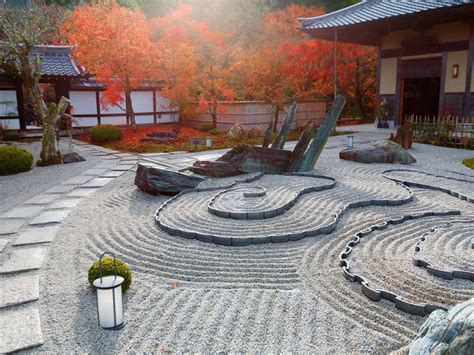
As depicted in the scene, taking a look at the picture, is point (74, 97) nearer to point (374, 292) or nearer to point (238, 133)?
point (238, 133)

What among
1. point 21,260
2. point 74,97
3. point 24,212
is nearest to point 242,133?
point 74,97

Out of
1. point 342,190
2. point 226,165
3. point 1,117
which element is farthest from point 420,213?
point 1,117

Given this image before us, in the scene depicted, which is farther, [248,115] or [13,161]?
[248,115]

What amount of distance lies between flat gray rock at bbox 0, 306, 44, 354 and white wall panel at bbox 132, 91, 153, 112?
1755 centimetres

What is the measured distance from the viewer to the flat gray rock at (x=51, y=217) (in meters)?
6.16

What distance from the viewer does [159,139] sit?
15227 mm

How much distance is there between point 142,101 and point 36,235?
15770mm

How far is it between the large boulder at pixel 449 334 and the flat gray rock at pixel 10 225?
17.3 feet

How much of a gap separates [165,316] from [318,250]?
7.04 ft

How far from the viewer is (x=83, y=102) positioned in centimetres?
1909

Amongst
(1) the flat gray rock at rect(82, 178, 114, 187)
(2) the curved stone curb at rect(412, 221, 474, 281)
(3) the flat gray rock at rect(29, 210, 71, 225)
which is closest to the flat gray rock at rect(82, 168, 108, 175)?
(1) the flat gray rock at rect(82, 178, 114, 187)

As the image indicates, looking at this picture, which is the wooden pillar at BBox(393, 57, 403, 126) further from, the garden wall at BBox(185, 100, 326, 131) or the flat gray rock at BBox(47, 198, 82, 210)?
the flat gray rock at BBox(47, 198, 82, 210)

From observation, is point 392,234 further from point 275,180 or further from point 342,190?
point 275,180

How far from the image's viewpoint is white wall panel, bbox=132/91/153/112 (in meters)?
20.2
